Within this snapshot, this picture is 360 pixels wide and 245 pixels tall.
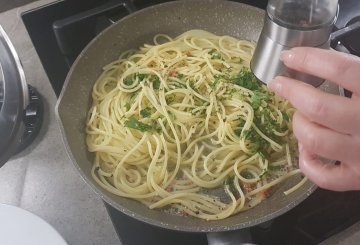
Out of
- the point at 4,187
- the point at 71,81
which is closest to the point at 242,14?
the point at 71,81

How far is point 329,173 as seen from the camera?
2.09 feet

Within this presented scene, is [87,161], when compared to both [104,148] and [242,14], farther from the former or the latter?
[242,14]

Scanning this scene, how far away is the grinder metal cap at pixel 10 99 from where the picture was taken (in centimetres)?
75

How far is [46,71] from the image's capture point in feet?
3.93

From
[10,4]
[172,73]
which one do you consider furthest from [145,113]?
[10,4]

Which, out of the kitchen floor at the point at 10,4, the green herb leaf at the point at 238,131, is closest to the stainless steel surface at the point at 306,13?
the green herb leaf at the point at 238,131

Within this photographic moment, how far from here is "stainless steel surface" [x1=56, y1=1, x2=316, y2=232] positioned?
87 cm

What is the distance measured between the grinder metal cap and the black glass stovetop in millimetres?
303

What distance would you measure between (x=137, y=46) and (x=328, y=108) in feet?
2.82

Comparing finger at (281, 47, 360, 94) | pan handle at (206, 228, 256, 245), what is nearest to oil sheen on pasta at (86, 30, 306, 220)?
pan handle at (206, 228, 256, 245)

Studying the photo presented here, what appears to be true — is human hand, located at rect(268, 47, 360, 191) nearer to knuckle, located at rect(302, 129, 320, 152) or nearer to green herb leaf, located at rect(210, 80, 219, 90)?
knuckle, located at rect(302, 129, 320, 152)

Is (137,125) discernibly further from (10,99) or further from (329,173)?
(329,173)

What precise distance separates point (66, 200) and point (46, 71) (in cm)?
42

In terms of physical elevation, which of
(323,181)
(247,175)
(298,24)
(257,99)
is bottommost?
(247,175)
